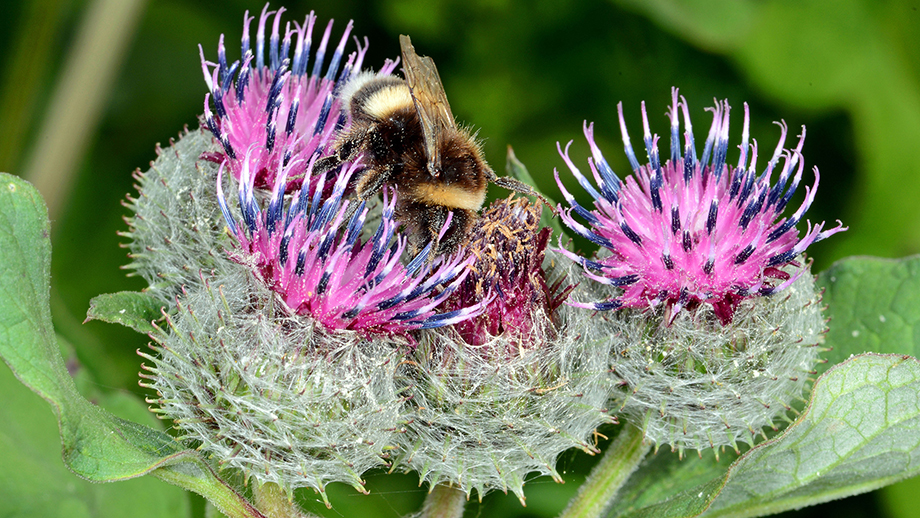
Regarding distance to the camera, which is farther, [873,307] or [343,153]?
[873,307]

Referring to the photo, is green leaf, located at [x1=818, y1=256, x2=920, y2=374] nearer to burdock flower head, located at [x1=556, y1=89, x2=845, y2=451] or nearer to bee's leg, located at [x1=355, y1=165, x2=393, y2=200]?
burdock flower head, located at [x1=556, y1=89, x2=845, y2=451]

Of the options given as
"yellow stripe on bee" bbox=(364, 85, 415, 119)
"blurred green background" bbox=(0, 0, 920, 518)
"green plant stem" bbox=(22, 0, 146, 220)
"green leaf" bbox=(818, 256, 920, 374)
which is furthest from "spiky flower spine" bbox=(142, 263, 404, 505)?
"green plant stem" bbox=(22, 0, 146, 220)

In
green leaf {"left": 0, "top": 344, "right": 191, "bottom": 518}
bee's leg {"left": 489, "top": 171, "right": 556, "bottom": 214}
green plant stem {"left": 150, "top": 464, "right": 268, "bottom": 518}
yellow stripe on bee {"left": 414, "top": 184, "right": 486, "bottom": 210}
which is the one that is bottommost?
green leaf {"left": 0, "top": 344, "right": 191, "bottom": 518}

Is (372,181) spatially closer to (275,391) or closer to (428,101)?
(428,101)

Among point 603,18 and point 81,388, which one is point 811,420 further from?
point 603,18

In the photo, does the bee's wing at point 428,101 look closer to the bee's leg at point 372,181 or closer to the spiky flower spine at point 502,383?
the bee's leg at point 372,181

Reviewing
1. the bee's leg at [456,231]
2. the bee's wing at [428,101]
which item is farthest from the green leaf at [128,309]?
the bee's wing at [428,101]

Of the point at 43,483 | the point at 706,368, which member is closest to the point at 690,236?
the point at 706,368
